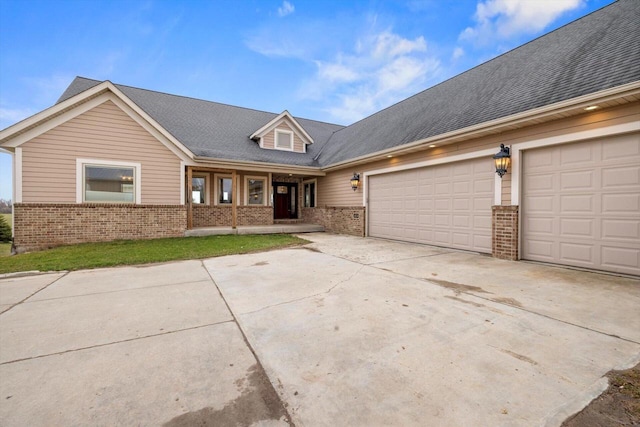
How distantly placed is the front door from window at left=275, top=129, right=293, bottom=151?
216 centimetres

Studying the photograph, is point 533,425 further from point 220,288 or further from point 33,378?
point 220,288

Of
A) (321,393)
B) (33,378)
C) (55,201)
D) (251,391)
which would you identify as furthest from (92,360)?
(55,201)

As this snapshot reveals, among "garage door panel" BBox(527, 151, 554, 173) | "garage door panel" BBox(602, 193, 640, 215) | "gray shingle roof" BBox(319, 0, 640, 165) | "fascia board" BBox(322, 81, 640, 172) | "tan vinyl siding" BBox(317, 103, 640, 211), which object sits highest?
"gray shingle roof" BBox(319, 0, 640, 165)

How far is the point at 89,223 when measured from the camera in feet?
29.5

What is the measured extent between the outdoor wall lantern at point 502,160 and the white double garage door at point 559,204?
14.2 inches

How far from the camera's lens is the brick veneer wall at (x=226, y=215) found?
506 inches

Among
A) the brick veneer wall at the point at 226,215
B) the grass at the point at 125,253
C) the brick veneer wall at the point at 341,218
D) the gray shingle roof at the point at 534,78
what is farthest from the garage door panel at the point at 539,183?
the brick veneer wall at the point at 226,215

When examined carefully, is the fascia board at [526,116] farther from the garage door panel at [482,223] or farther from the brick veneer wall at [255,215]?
the brick veneer wall at [255,215]

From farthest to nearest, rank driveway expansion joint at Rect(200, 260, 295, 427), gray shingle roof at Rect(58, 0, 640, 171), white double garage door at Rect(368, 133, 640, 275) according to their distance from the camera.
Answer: gray shingle roof at Rect(58, 0, 640, 171)
white double garage door at Rect(368, 133, 640, 275)
driveway expansion joint at Rect(200, 260, 295, 427)

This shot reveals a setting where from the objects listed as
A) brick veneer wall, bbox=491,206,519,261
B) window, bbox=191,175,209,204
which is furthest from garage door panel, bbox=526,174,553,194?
window, bbox=191,175,209,204

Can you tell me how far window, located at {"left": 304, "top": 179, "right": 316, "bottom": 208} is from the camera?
1521 centimetres

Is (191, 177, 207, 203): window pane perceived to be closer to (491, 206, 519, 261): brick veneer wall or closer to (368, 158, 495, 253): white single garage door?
(368, 158, 495, 253): white single garage door

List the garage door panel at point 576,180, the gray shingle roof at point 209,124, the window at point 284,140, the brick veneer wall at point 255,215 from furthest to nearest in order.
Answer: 1. the window at point 284,140
2. the brick veneer wall at point 255,215
3. the gray shingle roof at point 209,124
4. the garage door panel at point 576,180

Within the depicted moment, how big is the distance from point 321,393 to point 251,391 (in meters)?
0.49
